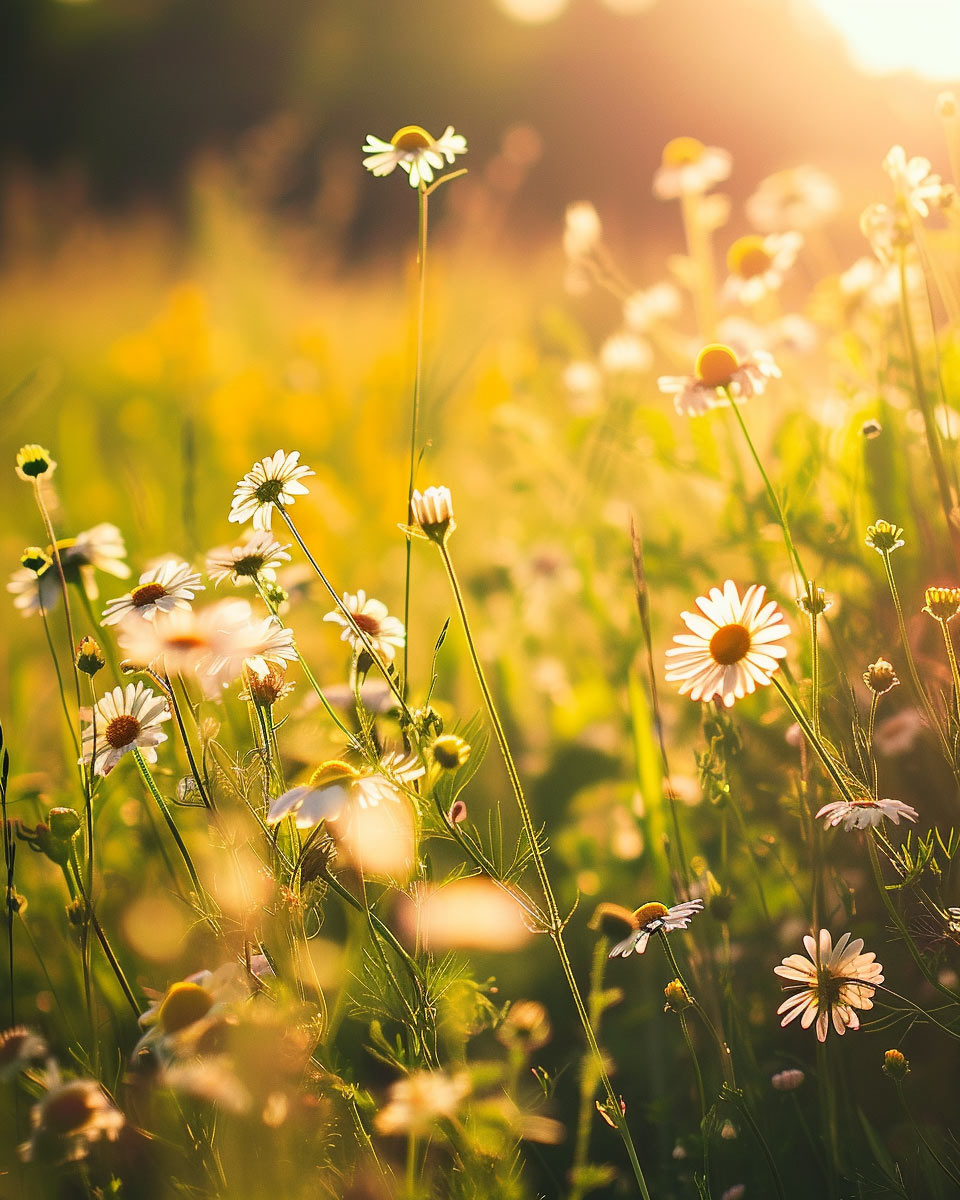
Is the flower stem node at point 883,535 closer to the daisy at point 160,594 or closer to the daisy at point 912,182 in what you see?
the daisy at point 912,182

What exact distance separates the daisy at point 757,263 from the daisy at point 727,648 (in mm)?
800

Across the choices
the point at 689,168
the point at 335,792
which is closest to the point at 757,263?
the point at 689,168

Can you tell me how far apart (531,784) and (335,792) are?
882mm

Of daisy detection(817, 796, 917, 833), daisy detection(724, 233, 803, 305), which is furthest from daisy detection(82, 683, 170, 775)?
daisy detection(724, 233, 803, 305)

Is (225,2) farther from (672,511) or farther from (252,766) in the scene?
(252,766)

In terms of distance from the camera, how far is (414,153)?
2.98 feet

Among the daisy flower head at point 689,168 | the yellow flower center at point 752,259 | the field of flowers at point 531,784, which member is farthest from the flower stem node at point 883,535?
the daisy flower head at point 689,168

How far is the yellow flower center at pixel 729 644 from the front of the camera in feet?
2.62

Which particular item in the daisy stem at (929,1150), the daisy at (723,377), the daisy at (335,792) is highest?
the daisy at (723,377)

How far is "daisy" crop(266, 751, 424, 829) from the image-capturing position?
660mm

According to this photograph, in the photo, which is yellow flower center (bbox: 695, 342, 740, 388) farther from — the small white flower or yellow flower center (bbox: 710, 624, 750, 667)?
the small white flower

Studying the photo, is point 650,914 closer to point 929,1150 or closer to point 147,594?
point 929,1150

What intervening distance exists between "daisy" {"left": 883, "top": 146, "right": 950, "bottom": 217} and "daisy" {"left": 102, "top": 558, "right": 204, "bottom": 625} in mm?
742

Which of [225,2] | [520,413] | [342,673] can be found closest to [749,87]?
[225,2]
